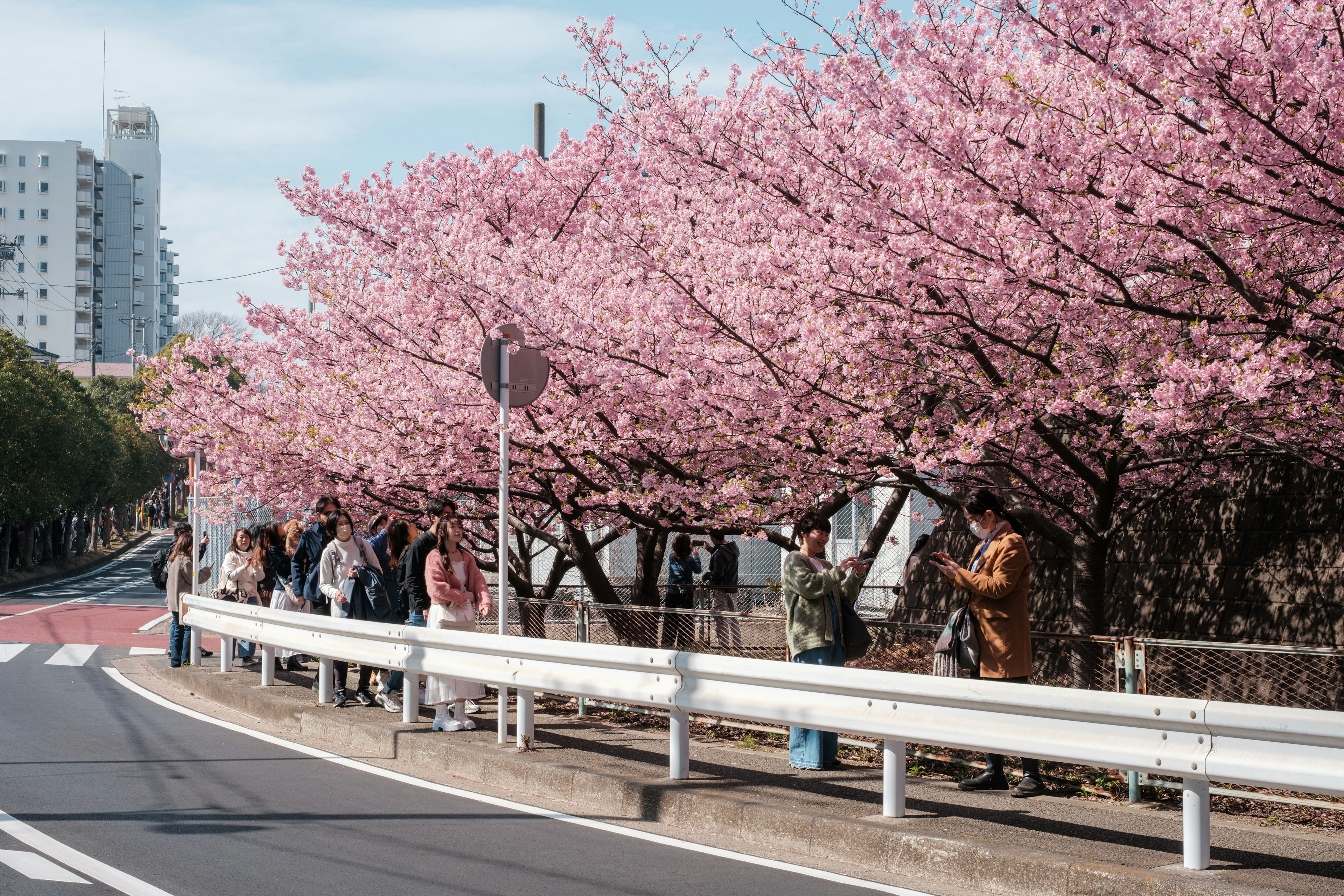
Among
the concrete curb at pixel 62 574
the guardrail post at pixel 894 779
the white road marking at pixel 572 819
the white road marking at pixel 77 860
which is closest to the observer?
the white road marking at pixel 77 860

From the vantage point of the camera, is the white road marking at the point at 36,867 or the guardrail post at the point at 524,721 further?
the guardrail post at the point at 524,721

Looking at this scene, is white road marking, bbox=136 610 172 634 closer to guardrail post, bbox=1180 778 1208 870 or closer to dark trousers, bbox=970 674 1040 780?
dark trousers, bbox=970 674 1040 780

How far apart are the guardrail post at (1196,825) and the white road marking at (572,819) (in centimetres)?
111

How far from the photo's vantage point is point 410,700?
988cm

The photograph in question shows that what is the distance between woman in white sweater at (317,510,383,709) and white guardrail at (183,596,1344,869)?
6.43ft

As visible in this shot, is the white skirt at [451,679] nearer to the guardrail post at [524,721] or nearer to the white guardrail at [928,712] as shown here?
the white guardrail at [928,712]

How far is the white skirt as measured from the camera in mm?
9492

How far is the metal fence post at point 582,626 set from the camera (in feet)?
34.1

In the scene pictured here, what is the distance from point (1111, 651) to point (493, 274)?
6.28 meters

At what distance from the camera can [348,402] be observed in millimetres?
14055

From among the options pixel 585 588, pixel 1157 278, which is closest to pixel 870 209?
pixel 1157 278

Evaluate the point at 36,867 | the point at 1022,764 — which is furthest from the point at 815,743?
the point at 36,867

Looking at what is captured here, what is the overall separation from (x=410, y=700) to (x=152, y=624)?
20788 millimetres

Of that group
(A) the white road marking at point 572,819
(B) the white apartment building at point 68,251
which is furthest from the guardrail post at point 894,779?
(B) the white apartment building at point 68,251
